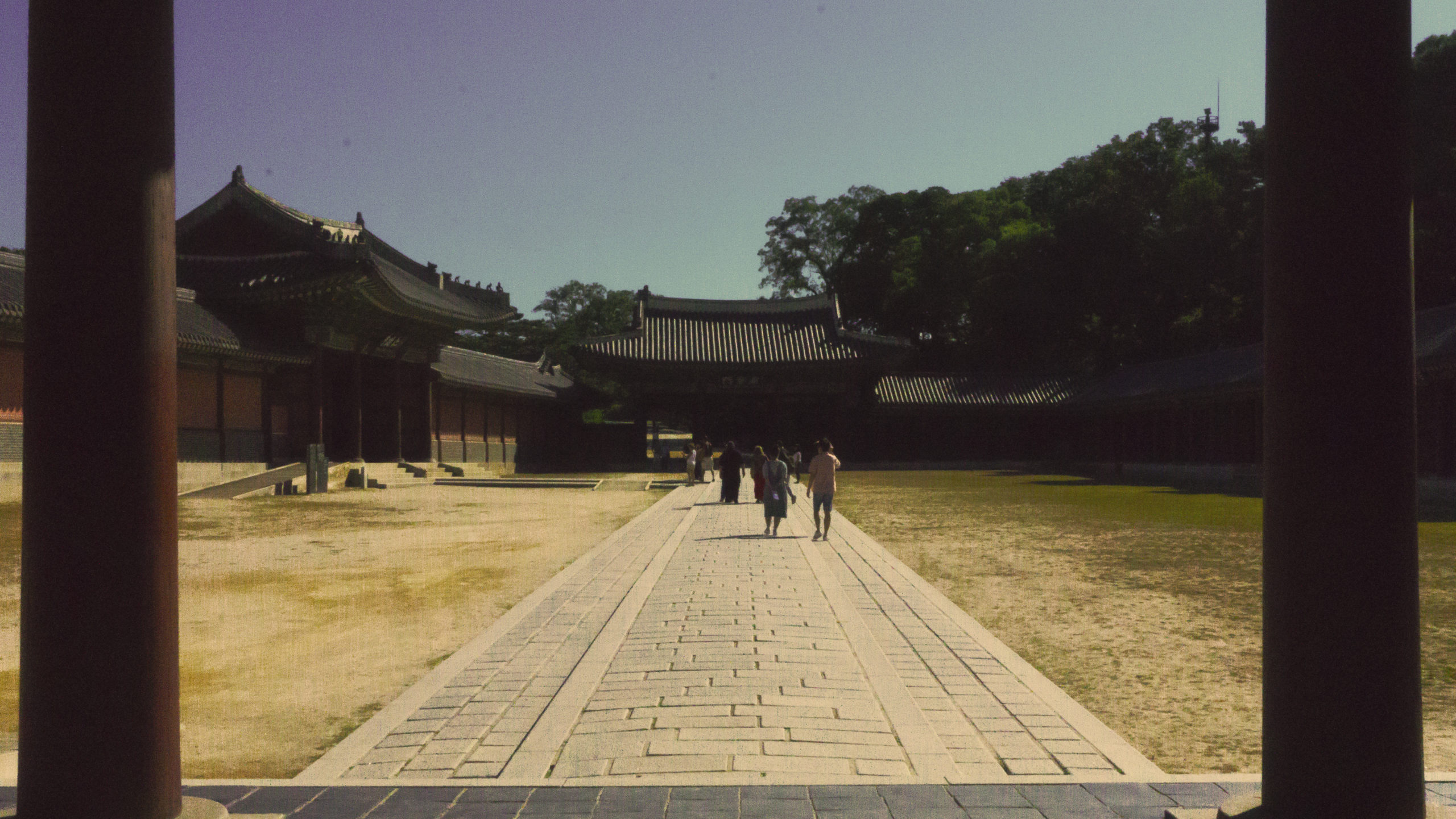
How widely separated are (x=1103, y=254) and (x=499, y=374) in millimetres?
26119

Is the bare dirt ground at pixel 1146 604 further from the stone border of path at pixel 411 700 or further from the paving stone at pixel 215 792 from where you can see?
the paving stone at pixel 215 792

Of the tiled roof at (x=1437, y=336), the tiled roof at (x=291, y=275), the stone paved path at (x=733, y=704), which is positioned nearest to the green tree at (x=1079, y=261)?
the tiled roof at (x=1437, y=336)

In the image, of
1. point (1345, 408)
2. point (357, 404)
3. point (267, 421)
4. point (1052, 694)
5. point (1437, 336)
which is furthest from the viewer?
point (357, 404)

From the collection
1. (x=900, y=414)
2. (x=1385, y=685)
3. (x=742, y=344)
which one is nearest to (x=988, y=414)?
(x=900, y=414)

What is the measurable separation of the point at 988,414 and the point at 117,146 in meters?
40.5

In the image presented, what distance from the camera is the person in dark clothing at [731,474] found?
2042cm

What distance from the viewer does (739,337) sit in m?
40.9

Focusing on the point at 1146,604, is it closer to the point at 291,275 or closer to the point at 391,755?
the point at 391,755

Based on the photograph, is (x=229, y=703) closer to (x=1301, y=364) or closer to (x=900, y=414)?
(x=1301, y=364)

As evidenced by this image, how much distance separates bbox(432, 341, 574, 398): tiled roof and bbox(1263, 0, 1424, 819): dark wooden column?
30694 millimetres

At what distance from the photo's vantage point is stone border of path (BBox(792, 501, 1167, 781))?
402 centimetres

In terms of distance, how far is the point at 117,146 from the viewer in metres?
2.90

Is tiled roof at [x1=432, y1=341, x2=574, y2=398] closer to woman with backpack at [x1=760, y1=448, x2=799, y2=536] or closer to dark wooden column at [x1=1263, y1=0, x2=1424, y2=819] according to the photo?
woman with backpack at [x1=760, y1=448, x2=799, y2=536]

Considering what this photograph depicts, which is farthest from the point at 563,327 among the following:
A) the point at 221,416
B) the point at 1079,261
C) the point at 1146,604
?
the point at 1146,604
